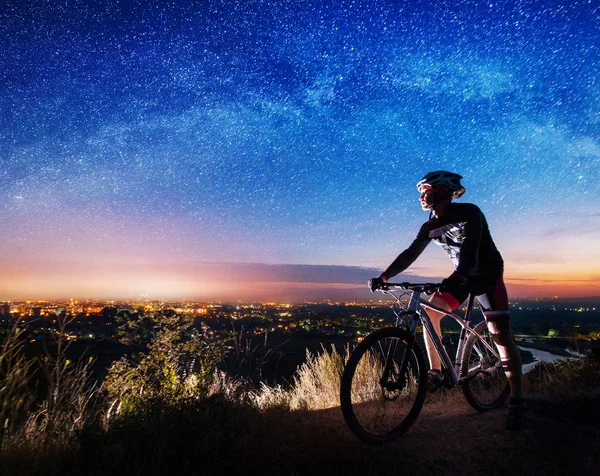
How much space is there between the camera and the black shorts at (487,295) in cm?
420

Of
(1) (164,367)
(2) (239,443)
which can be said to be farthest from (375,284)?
(1) (164,367)

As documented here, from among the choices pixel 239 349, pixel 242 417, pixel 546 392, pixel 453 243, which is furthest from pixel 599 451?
pixel 239 349

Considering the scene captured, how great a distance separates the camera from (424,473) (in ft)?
9.28

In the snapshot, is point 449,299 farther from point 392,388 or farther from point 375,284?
point 392,388

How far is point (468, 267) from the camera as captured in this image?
3867 mm

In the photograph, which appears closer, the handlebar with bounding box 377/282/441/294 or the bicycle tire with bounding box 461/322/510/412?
the handlebar with bounding box 377/282/441/294

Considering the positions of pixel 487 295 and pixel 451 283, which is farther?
pixel 487 295

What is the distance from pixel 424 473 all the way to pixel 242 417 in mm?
1532

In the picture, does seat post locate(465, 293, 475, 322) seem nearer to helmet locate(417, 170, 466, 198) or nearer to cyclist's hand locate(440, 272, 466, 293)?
cyclist's hand locate(440, 272, 466, 293)

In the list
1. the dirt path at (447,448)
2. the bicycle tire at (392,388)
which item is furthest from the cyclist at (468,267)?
the dirt path at (447,448)

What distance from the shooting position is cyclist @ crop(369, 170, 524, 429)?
4.03 meters

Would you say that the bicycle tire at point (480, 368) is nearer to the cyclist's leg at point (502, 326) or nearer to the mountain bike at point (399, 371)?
the mountain bike at point (399, 371)

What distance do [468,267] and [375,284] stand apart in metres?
0.93

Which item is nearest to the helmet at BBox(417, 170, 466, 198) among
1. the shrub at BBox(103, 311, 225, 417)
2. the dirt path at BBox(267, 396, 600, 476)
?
the dirt path at BBox(267, 396, 600, 476)
